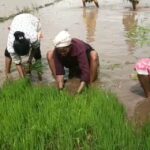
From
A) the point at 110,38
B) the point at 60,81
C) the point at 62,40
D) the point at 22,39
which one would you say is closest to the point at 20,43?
the point at 22,39

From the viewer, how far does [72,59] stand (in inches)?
243

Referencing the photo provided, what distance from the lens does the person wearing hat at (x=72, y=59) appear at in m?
5.67

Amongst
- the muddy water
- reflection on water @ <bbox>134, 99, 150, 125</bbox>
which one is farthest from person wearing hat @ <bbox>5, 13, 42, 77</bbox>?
reflection on water @ <bbox>134, 99, 150, 125</bbox>

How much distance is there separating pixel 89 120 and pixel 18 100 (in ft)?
3.68

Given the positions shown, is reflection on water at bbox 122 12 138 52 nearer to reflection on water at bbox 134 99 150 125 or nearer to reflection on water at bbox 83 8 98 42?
reflection on water at bbox 83 8 98 42

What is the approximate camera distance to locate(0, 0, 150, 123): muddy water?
6047 millimetres

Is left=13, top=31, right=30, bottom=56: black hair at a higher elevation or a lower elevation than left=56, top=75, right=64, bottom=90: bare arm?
higher

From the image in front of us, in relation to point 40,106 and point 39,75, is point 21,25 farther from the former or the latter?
point 40,106

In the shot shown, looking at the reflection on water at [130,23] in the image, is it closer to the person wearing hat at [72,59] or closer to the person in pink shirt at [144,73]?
the person wearing hat at [72,59]

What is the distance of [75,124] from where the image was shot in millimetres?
4105

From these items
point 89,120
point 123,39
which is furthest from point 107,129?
point 123,39

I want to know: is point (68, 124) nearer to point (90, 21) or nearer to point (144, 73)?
point (144, 73)

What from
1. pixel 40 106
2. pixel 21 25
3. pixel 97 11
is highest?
pixel 21 25

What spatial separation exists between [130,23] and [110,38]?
225 centimetres
